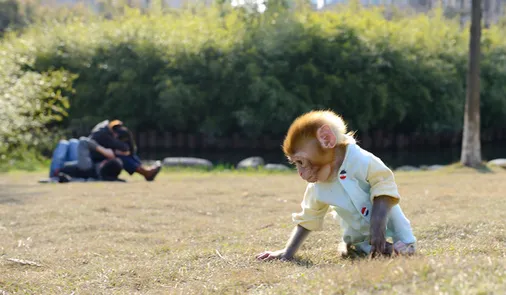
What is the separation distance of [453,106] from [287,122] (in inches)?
206

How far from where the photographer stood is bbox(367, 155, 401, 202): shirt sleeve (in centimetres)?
397

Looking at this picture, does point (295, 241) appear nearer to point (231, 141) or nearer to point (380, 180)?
point (380, 180)

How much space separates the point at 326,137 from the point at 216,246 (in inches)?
73.8

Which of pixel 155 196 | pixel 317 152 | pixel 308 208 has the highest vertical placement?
pixel 317 152

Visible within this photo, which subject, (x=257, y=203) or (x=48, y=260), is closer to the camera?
(x=48, y=260)

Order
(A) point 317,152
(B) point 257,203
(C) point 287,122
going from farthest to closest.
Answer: (C) point 287,122, (B) point 257,203, (A) point 317,152

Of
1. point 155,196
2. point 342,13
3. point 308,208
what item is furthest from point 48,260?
point 342,13

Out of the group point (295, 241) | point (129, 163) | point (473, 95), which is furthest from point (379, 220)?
point (473, 95)

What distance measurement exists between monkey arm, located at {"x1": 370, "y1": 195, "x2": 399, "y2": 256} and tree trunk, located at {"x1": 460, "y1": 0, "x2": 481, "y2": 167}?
1180 cm

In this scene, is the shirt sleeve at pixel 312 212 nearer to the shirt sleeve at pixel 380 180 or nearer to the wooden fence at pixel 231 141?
the shirt sleeve at pixel 380 180

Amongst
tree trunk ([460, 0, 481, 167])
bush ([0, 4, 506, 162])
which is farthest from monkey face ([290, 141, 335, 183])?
bush ([0, 4, 506, 162])

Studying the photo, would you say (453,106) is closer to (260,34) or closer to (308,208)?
(260,34)

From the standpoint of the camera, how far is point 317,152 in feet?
13.4

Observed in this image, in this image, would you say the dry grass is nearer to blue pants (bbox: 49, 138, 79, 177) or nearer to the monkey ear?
the monkey ear
